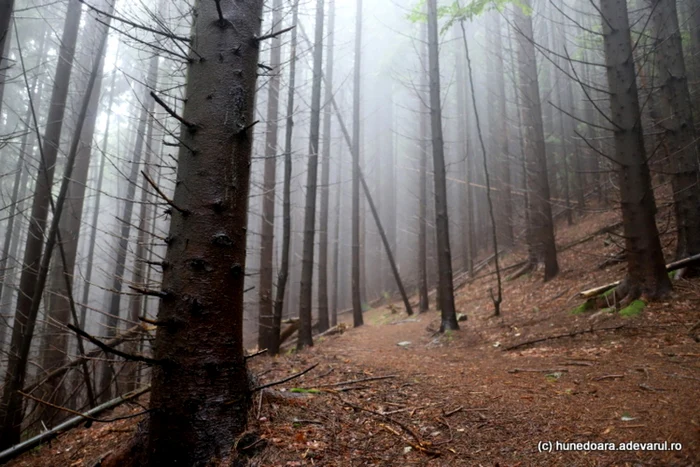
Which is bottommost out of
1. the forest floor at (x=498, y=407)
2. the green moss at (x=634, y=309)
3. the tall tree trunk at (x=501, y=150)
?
the forest floor at (x=498, y=407)

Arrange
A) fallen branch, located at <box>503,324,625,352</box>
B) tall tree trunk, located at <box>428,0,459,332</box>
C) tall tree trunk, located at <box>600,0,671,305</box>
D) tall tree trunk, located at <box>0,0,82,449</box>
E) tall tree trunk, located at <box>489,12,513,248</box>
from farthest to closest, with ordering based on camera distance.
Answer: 1. tall tree trunk, located at <box>489,12,513,248</box>
2. tall tree trunk, located at <box>428,0,459,332</box>
3. tall tree trunk, located at <box>600,0,671,305</box>
4. fallen branch, located at <box>503,324,625,352</box>
5. tall tree trunk, located at <box>0,0,82,449</box>

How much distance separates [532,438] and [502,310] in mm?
7454

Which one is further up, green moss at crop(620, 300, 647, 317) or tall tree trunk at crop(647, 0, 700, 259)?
tall tree trunk at crop(647, 0, 700, 259)

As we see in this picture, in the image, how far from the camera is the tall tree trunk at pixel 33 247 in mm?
4020

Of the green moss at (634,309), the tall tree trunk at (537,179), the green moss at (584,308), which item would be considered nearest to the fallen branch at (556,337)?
the green moss at (634,309)

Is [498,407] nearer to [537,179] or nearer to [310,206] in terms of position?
[310,206]

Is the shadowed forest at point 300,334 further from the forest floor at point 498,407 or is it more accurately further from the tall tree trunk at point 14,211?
the tall tree trunk at point 14,211

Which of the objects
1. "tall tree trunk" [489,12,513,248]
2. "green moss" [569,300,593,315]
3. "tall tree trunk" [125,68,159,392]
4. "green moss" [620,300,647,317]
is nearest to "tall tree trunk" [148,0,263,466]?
"tall tree trunk" [125,68,159,392]

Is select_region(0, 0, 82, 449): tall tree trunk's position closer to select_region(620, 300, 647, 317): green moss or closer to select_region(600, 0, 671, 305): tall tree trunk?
select_region(620, 300, 647, 317): green moss

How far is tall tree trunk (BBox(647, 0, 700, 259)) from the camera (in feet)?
19.8

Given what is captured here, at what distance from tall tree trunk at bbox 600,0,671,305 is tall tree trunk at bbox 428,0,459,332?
3.02m

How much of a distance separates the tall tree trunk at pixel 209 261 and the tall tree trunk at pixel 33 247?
2556 mm

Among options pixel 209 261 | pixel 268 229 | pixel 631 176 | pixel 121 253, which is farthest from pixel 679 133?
pixel 121 253

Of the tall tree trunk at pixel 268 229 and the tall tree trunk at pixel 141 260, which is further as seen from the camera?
the tall tree trunk at pixel 268 229
